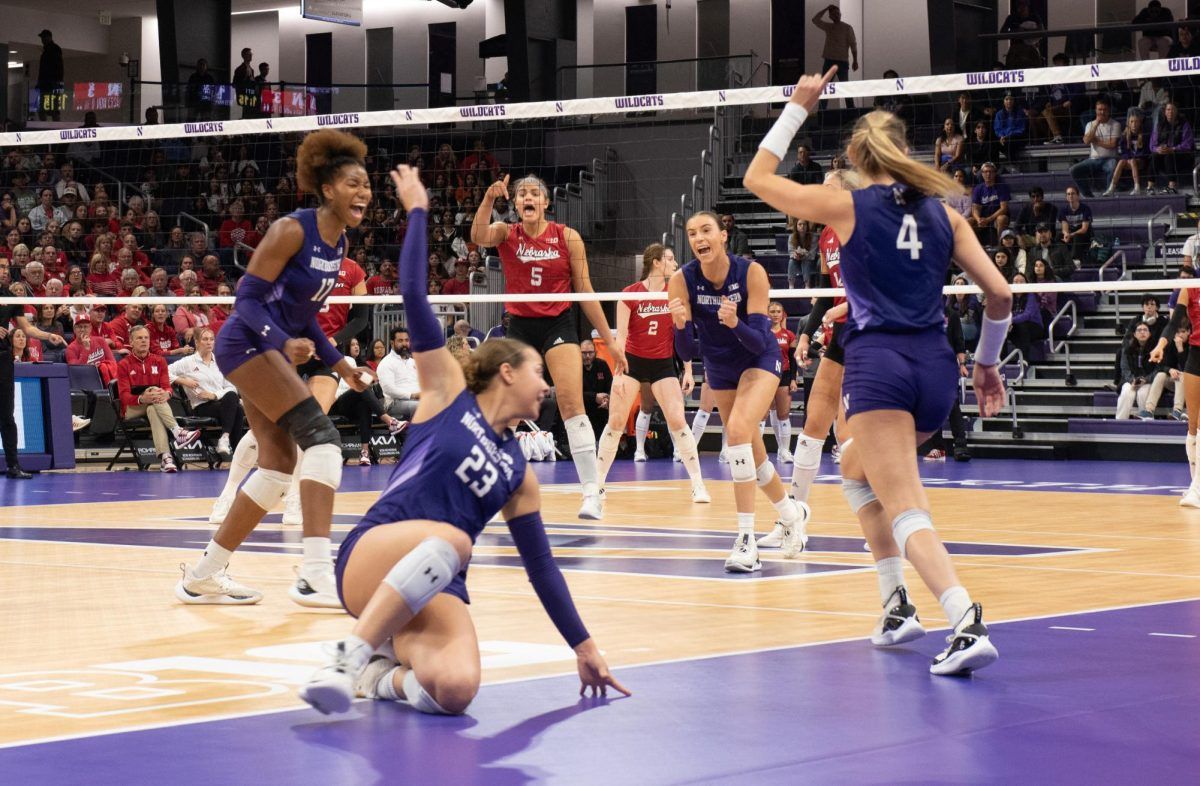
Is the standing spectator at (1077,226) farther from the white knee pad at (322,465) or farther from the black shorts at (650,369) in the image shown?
the white knee pad at (322,465)

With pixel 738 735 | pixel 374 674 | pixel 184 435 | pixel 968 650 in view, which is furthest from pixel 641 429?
pixel 738 735

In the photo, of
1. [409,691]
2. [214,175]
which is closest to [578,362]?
[409,691]

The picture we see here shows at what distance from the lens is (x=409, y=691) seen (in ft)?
14.4

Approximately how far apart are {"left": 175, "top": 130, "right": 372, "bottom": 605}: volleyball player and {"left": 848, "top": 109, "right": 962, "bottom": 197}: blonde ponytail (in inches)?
81.8

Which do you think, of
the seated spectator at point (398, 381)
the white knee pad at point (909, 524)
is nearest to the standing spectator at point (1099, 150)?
the seated spectator at point (398, 381)

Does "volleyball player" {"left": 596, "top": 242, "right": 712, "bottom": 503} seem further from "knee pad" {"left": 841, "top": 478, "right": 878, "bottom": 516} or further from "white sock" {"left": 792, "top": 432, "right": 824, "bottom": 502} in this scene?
"knee pad" {"left": 841, "top": 478, "right": 878, "bottom": 516}

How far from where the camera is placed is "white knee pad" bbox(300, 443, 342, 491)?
20.7 feet

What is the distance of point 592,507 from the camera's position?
9.96 meters

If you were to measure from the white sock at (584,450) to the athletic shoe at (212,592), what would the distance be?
3.71m

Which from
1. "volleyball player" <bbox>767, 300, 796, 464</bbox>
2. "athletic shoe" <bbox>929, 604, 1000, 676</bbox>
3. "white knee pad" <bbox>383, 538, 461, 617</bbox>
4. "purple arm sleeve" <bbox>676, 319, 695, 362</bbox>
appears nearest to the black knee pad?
"white knee pad" <bbox>383, 538, 461, 617</bbox>

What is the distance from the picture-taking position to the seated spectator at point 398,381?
58.3ft

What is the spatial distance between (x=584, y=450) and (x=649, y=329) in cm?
313

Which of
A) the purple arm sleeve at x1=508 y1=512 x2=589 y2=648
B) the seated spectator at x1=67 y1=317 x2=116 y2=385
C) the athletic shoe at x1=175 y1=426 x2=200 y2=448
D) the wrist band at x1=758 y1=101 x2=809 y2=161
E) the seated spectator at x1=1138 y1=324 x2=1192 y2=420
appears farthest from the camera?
the seated spectator at x1=1138 y1=324 x2=1192 y2=420

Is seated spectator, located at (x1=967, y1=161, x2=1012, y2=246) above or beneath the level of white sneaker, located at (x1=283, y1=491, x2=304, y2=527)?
above
